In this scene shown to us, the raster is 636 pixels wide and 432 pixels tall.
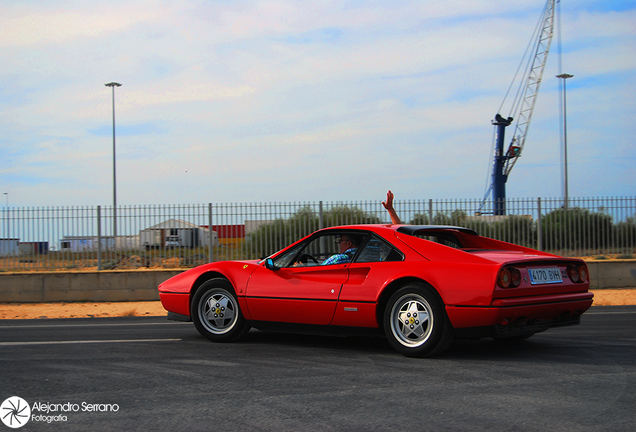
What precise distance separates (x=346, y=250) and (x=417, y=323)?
1.17 metres

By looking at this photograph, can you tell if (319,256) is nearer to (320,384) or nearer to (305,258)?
(305,258)

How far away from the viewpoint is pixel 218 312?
246 inches

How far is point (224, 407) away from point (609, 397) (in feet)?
8.00

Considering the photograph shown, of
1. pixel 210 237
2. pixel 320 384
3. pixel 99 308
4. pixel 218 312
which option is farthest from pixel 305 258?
pixel 210 237

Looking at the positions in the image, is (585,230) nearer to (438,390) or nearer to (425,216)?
(425,216)

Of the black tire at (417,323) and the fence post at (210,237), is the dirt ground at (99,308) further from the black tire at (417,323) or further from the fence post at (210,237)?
the black tire at (417,323)

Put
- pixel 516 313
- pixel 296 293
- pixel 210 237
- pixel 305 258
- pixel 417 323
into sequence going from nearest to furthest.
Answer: pixel 516 313, pixel 417 323, pixel 296 293, pixel 305 258, pixel 210 237

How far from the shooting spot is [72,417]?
354cm

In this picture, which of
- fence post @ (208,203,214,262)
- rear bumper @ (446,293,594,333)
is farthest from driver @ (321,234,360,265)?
fence post @ (208,203,214,262)

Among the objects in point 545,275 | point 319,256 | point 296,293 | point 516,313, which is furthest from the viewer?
point 319,256

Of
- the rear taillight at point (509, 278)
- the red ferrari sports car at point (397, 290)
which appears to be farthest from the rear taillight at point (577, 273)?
the rear taillight at point (509, 278)

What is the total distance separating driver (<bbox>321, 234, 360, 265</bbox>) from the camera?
5.76 m

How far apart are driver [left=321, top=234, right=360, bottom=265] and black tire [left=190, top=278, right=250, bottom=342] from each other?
1084 millimetres

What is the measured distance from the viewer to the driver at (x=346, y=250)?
5758 millimetres
